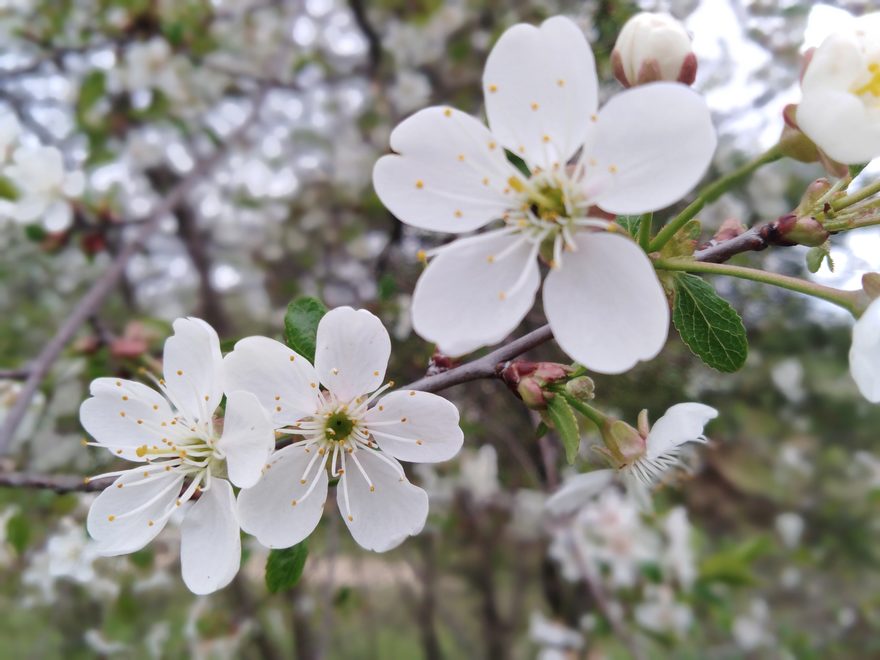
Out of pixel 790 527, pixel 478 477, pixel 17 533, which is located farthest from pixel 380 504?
pixel 790 527

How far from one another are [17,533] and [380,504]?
1.08 meters

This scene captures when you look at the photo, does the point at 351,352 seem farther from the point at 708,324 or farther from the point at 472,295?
the point at 708,324

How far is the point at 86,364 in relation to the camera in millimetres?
1609

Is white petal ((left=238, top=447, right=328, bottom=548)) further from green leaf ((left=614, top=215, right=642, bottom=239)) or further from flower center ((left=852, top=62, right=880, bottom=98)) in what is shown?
flower center ((left=852, top=62, right=880, bottom=98))

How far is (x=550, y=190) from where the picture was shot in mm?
756

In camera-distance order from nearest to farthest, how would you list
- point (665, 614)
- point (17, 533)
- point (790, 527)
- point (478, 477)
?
point (17, 533)
point (665, 614)
point (478, 477)
point (790, 527)

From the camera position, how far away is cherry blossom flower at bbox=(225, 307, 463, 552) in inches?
30.8

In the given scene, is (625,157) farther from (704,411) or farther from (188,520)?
(188,520)

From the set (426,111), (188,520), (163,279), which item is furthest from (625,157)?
(163,279)

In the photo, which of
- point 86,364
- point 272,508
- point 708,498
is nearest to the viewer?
point 272,508

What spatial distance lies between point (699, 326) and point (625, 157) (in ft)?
0.78

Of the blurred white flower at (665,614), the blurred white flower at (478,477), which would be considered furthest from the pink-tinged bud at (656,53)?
the blurred white flower at (665,614)

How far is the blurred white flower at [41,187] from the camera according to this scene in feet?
5.74

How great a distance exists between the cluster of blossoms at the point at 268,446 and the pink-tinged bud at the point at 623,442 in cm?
21
